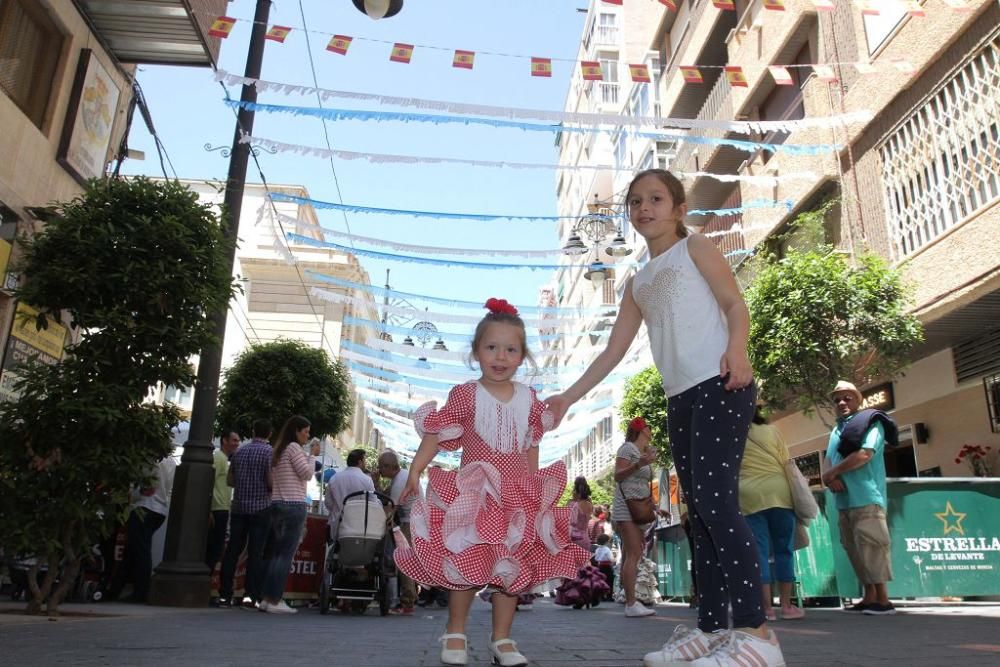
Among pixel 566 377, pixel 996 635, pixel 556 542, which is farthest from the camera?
pixel 566 377

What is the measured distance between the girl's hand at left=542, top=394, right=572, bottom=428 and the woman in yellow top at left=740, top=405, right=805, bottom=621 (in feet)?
11.1

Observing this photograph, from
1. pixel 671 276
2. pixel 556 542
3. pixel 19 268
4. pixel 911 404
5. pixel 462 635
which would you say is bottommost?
pixel 462 635

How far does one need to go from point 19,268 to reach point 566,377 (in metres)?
16.9

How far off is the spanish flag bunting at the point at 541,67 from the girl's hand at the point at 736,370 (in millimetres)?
7199

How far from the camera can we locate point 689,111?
23547mm

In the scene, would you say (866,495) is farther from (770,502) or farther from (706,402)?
(706,402)

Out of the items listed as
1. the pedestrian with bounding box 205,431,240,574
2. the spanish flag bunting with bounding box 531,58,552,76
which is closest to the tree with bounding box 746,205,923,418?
the spanish flag bunting with bounding box 531,58,552,76

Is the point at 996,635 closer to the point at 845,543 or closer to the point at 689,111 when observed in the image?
the point at 845,543

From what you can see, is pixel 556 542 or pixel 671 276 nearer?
pixel 671 276

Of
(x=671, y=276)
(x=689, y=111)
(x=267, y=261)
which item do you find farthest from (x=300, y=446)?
(x=267, y=261)

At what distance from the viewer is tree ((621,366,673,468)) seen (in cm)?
1892

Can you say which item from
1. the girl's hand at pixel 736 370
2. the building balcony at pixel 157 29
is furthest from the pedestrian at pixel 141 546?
the girl's hand at pixel 736 370

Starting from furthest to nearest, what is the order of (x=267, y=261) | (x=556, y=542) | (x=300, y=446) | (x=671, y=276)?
(x=267, y=261) < (x=300, y=446) < (x=556, y=542) < (x=671, y=276)

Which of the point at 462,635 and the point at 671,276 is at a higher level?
the point at 671,276
